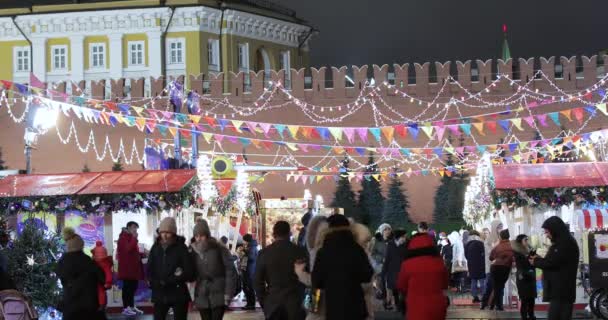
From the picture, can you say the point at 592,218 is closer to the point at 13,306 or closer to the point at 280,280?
the point at 280,280

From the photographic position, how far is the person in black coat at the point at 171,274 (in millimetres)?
13172

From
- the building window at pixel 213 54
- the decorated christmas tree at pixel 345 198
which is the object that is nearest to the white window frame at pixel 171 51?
the building window at pixel 213 54

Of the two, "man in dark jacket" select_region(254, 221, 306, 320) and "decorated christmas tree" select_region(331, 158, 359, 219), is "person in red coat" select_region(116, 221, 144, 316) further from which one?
"decorated christmas tree" select_region(331, 158, 359, 219)

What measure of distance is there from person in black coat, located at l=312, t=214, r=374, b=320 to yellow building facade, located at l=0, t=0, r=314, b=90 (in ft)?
150

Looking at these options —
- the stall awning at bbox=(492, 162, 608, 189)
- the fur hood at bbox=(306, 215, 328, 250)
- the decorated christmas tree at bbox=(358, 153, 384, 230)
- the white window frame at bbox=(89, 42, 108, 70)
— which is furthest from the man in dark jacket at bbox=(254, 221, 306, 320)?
the white window frame at bbox=(89, 42, 108, 70)

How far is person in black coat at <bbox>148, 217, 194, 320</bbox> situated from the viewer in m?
13.2

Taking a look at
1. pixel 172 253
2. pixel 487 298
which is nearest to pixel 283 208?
pixel 487 298

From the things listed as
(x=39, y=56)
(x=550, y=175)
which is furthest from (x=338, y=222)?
(x=39, y=56)

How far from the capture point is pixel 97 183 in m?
23.2

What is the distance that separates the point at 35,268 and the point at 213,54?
41.6m

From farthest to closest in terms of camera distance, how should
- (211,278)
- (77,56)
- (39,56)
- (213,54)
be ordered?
(213,54)
(39,56)
(77,56)
(211,278)

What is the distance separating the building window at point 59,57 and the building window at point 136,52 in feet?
9.68

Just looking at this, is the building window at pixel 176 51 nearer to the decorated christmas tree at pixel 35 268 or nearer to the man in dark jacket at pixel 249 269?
the man in dark jacket at pixel 249 269

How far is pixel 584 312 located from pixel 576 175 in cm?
301
